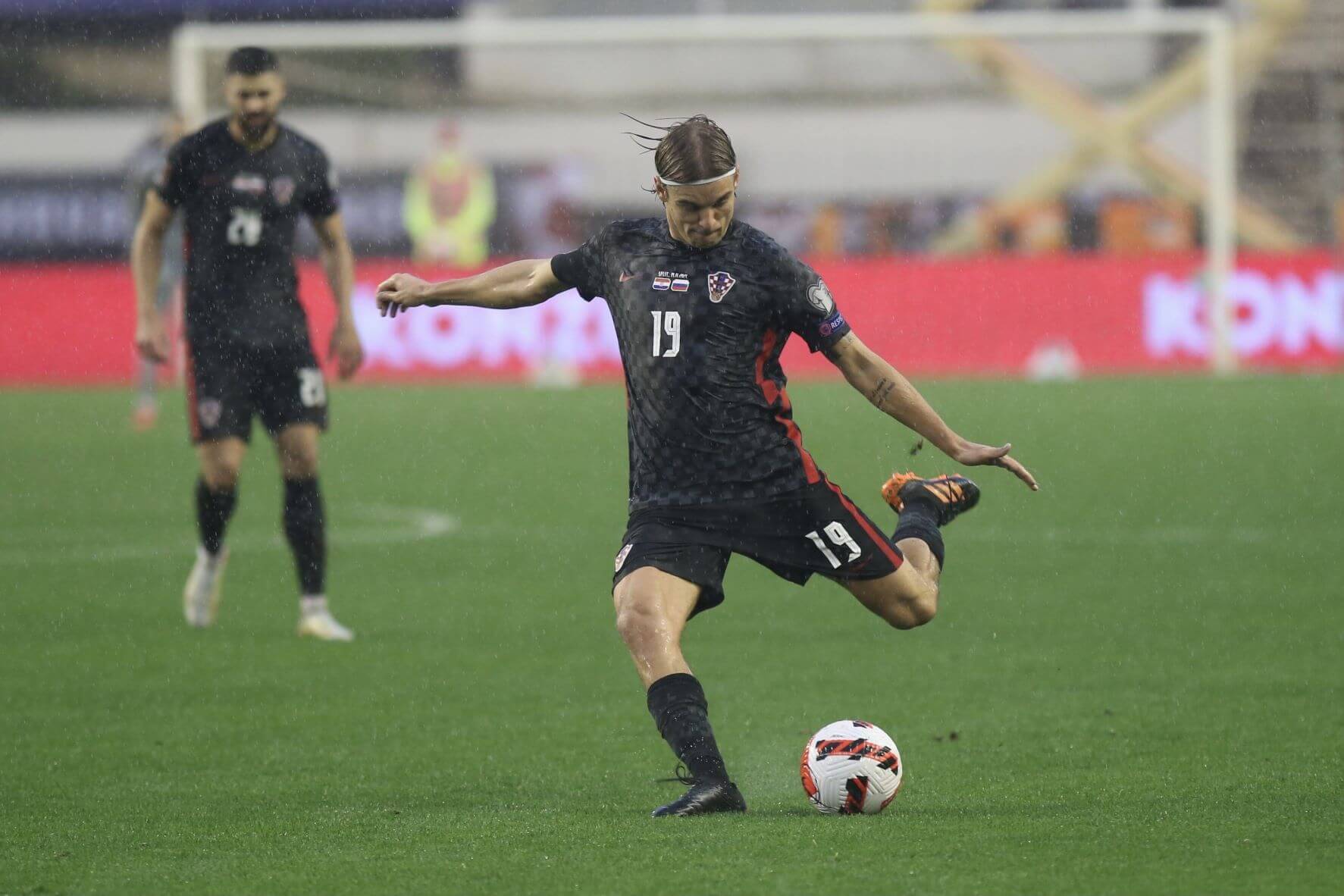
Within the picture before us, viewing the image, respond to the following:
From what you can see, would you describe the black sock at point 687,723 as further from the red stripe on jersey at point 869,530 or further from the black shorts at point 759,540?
the red stripe on jersey at point 869,530

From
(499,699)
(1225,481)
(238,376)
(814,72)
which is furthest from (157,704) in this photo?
(814,72)

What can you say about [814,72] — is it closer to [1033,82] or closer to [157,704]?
[1033,82]

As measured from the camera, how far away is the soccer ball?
17.5 feet

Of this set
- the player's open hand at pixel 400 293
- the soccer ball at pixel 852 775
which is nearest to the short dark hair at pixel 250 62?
the player's open hand at pixel 400 293

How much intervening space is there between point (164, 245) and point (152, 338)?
7.55 meters

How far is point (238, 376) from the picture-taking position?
8.61m

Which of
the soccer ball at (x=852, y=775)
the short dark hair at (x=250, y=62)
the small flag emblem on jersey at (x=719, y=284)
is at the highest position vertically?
the short dark hair at (x=250, y=62)

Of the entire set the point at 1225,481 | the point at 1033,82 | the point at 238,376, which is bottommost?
the point at 1225,481

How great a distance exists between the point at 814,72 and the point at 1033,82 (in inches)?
106

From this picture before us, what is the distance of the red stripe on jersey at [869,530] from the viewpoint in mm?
5809

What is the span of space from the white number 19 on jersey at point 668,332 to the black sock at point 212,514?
3629 millimetres

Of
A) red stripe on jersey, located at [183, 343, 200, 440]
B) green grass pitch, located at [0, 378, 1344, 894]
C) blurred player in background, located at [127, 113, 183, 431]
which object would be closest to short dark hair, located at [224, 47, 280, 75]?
red stripe on jersey, located at [183, 343, 200, 440]

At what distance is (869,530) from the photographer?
5828 millimetres

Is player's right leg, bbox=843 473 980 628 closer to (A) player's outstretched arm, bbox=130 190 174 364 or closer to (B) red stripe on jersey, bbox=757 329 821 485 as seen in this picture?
(B) red stripe on jersey, bbox=757 329 821 485
